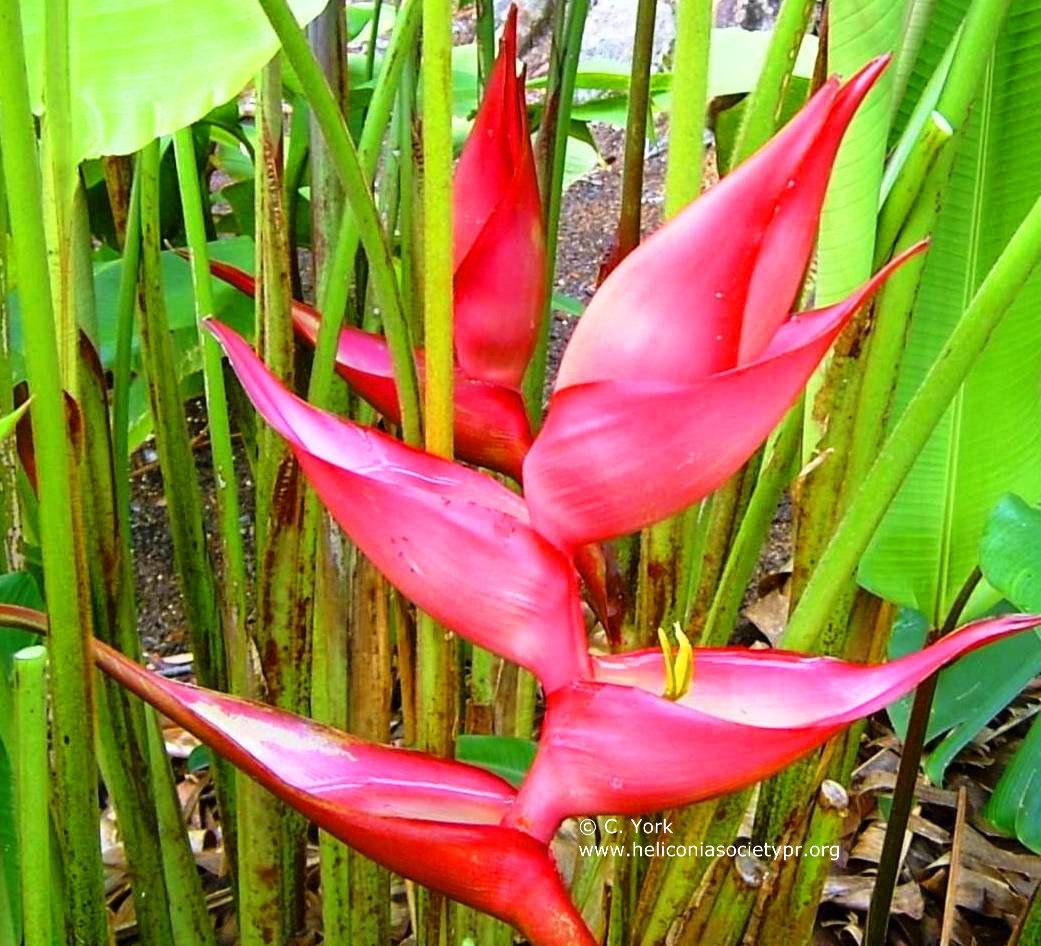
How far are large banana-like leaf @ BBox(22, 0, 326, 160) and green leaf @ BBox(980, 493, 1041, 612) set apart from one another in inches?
11.0

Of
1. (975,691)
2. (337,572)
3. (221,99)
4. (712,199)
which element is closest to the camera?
(712,199)

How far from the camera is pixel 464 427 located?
1.09 ft

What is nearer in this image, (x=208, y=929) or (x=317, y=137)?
(x=317, y=137)

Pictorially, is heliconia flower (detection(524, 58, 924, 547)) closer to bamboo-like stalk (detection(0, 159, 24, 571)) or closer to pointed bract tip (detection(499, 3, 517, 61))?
pointed bract tip (detection(499, 3, 517, 61))

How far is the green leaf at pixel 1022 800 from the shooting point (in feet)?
1.85

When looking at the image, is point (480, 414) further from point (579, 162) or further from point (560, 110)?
point (579, 162)

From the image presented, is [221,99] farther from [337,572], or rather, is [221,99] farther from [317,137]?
[337,572]

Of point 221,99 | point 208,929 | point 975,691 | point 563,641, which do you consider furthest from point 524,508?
point 975,691

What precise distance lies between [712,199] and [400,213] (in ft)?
0.90

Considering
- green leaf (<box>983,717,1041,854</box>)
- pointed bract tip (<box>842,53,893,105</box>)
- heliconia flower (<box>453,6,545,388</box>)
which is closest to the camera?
pointed bract tip (<box>842,53,893,105</box>)

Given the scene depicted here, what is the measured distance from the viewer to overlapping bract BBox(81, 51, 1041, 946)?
24 cm

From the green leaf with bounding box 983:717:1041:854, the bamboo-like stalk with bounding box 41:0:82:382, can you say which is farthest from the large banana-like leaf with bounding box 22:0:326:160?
the green leaf with bounding box 983:717:1041:854

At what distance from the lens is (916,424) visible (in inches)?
11.6

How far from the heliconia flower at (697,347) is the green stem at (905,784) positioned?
0.30 meters
